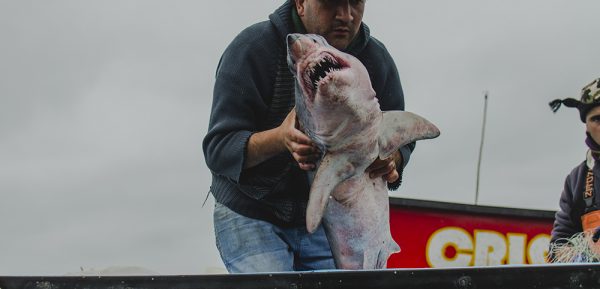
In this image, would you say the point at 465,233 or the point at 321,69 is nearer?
the point at 321,69

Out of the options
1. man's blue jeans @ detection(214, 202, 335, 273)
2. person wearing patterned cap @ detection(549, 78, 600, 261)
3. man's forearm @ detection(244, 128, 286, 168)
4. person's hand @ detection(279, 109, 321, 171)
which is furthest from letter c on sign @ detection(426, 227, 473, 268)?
person's hand @ detection(279, 109, 321, 171)

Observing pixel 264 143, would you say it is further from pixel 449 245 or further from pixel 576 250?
pixel 449 245

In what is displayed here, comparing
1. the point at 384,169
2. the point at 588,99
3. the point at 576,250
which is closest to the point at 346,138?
the point at 384,169

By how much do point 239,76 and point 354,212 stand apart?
2.19ft

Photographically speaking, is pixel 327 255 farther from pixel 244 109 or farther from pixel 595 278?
pixel 595 278

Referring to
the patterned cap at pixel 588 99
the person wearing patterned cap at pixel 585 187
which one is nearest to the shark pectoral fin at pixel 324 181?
the person wearing patterned cap at pixel 585 187

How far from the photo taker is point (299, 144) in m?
2.93

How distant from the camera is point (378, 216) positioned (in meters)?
3.26

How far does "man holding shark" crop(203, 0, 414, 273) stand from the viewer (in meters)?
3.34

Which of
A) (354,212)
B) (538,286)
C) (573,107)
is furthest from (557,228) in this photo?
(538,286)

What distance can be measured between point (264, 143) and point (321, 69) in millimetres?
487

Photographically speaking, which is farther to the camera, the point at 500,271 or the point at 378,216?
the point at 378,216

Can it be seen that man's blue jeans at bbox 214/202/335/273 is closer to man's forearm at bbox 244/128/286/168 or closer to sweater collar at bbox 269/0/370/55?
man's forearm at bbox 244/128/286/168

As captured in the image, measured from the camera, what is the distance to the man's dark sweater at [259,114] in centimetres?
340
